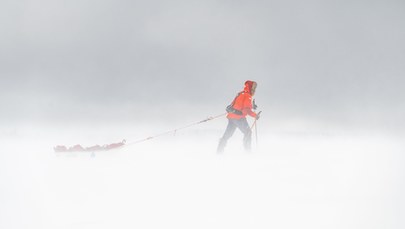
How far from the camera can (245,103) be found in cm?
1195

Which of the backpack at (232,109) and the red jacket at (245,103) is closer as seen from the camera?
the red jacket at (245,103)

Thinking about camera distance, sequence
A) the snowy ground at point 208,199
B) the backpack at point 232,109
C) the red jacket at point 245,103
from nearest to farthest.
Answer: the snowy ground at point 208,199 < the red jacket at point 245,103 < the backpack at point 232,109

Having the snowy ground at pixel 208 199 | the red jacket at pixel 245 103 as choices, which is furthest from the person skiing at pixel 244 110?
the snowy ground at pixel 208 199

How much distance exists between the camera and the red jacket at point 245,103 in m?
11.9

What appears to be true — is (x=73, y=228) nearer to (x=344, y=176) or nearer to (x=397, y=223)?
(x=397, y=223)

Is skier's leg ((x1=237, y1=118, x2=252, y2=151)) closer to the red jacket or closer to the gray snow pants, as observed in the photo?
the gray snow pants

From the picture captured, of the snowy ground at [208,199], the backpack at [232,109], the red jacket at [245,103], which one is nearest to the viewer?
the snowy ground at [208,199]

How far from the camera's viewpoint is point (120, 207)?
4.76 metres

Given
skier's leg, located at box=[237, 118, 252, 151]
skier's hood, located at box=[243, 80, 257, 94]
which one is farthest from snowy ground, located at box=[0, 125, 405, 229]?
skier's hood, located at box=[243, 80, 257, 94]

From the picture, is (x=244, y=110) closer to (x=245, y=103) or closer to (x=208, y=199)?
(x=245, y=103)

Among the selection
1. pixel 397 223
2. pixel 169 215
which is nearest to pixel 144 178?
pixel 169 215

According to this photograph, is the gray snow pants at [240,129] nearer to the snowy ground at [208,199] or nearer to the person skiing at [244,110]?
the person skiing at [244,110]

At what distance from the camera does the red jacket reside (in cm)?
1190

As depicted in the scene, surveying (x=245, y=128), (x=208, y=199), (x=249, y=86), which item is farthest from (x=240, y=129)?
(x=208, y=199)
